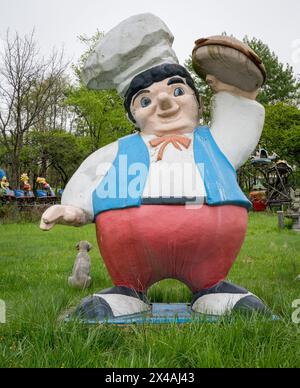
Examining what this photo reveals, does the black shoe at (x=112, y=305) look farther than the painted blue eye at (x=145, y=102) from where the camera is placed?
No

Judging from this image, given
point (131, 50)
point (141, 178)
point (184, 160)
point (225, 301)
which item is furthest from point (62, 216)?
point (131, 50)

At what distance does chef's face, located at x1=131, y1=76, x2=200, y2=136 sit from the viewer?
3.08 meters

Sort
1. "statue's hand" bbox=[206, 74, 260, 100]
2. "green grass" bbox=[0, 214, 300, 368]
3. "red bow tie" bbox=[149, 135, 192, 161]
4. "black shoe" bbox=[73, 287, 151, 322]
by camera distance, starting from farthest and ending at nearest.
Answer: "statue's hand" bbox=[206, 74, 260, 100]
"red bow tie" bbox=[149, 135, 192, 161]
"black shoe" bbox=[73, 287, 151, 322]
"green grass" bbox=[0, 214, 300, 368]

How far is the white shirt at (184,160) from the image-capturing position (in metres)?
2.81

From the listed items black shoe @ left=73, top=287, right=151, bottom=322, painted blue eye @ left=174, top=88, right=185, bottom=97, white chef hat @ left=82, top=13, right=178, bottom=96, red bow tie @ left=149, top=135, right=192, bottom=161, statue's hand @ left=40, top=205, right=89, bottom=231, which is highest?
white chef hat @ left=82, top=13, right=178, bottom=96

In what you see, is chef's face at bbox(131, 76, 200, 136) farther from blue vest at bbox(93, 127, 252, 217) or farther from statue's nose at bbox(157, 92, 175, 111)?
blue vest at bbox(93, 127, 252, 217)

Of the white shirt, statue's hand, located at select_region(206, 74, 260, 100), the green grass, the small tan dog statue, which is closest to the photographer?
the green grass

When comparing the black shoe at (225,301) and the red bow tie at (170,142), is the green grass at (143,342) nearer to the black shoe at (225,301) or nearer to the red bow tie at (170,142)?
the black shoe at (225,301)

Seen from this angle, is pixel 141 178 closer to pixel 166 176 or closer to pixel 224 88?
pixel 166 176

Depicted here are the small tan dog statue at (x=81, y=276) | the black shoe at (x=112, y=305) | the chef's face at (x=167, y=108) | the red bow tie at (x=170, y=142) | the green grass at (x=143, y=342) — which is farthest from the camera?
the small tan dog statue at (x=81, y=276)

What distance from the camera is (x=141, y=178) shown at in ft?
9.40

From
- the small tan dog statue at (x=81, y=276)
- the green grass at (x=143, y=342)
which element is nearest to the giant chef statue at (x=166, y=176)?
the green grass at (x=143, y=342)

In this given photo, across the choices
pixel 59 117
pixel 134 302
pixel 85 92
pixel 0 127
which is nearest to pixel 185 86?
pixel 134 302

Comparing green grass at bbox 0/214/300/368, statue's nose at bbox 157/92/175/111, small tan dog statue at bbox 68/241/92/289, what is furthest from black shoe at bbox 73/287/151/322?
small tan dog statue at bbox 68/241/92/289
